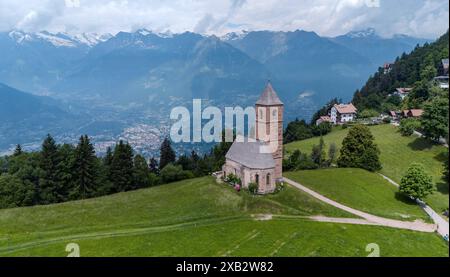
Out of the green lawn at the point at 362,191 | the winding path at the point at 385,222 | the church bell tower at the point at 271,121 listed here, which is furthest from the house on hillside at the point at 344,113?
the winding path at the point at 385,222

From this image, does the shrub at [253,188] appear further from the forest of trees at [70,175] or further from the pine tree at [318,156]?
the pine tree at [318,156]

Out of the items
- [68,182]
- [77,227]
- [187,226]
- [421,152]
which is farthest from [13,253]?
[421,152]

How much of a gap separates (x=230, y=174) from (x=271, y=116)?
9.77 m

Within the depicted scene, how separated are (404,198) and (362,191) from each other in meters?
5.36

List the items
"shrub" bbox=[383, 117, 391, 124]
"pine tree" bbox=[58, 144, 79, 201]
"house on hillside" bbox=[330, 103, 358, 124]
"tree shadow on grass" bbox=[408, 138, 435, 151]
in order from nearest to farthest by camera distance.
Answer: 1. "pine tree" bbox=[58, 144, 79, 201]
2. "tree shadow on grass" bbox=[408, 138, 435, 151]
3. "shrub" bbox=[383, 117, 391, 124]
4. "house on hillside" bbox=[330, 103, 358, 124]

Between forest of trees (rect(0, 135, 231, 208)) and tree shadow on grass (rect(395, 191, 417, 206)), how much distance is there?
104ft

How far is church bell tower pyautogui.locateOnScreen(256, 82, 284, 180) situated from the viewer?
163 feet

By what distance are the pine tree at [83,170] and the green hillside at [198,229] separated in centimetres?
601

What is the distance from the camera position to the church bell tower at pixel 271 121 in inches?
1954

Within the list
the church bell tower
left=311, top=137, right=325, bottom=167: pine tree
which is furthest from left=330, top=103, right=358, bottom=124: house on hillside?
the church bell tower

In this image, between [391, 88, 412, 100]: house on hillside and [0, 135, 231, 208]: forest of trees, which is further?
[391, 88, 412, 100]: house on hillside

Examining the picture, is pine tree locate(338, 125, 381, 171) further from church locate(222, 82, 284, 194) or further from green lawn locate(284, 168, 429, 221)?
church locate(222, 82, 284, 194)

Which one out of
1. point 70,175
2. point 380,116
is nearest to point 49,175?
point 70,175
